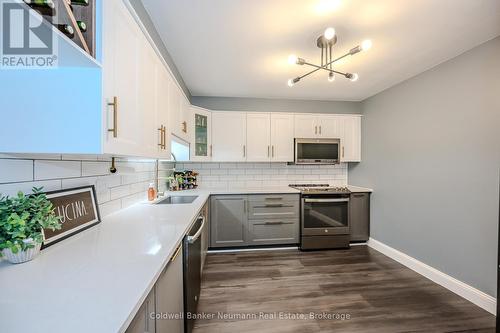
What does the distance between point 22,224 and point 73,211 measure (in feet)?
1.37

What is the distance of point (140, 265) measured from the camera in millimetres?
807

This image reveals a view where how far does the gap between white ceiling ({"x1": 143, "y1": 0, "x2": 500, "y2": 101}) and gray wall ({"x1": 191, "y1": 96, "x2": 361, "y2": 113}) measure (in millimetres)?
748

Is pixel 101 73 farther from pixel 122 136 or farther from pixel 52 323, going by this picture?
pixel 52 323

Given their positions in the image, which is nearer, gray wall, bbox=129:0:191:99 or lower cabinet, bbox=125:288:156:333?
lower cabinet, bbox=125:288:156:333

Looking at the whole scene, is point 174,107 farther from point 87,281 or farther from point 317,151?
point 317,151

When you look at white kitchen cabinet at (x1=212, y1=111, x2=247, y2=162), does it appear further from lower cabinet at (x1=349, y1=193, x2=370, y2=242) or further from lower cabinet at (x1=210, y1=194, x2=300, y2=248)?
lower cabinet at (x1=349, y1=193, x2=370, y2=242)

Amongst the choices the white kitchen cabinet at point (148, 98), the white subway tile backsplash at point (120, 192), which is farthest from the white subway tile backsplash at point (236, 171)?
the white kitchen cabinet at point (148, 98)

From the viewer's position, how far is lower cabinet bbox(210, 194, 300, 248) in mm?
2941

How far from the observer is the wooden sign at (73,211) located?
1022mm

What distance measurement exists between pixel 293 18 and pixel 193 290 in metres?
2.17

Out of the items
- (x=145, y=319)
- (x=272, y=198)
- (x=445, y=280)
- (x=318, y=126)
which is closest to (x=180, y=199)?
(x=272, y=198)

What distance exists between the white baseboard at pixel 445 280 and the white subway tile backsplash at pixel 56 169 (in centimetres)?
332

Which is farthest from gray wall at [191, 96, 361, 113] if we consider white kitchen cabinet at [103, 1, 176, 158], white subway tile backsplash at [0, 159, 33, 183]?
white subway tile backsplash at [0, 159, 33, 183]

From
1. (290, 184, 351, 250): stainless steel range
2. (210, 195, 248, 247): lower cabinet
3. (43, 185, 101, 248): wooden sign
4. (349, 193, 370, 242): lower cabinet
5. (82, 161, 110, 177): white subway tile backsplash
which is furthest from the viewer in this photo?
(349, 193, 370, 242): lower cabinet
